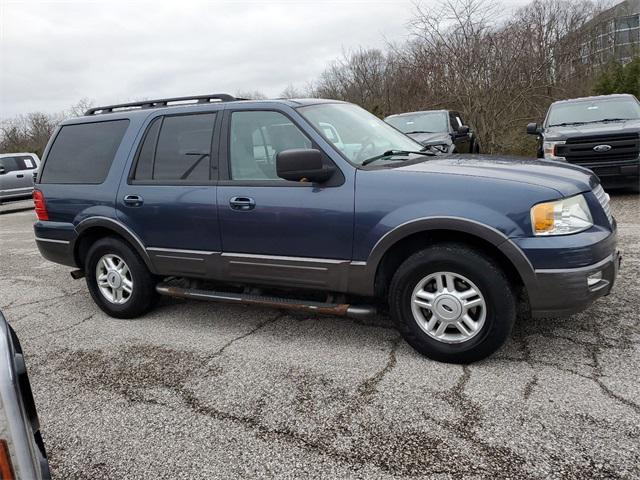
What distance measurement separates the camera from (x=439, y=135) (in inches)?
385

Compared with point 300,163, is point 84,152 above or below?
above

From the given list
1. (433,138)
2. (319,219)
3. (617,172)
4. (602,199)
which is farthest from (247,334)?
(617,172)

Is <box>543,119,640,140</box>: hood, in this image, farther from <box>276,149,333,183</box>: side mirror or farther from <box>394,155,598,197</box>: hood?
<box>276,149,333,183</box>: side mirror

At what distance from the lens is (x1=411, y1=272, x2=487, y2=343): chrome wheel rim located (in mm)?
3232

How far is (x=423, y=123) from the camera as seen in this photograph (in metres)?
10.5

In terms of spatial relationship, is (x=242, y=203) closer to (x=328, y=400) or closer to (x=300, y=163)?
(x=300, y=163)

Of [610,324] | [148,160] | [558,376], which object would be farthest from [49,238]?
[610,324]

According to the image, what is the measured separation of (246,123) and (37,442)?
9.35 feet

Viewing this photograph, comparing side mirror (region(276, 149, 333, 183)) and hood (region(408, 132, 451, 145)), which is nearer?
side mirror (region(276, 149, 333, 183))

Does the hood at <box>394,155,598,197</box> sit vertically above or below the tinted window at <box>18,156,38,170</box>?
below

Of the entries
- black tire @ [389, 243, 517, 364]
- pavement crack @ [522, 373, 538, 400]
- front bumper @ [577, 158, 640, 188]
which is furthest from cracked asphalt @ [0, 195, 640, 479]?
front bumper @ [577, 158, 640, 188]

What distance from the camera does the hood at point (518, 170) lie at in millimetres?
3154

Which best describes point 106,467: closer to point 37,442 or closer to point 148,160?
point 37,442

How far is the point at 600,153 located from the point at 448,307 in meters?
6.74
